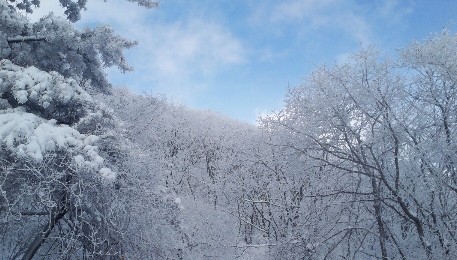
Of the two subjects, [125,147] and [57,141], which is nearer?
[57,141]

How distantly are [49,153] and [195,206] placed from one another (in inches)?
762

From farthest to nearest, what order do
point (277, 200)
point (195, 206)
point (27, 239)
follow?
point (195, 206) < point (277, 200) < point (27, 239)

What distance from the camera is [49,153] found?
267 inches

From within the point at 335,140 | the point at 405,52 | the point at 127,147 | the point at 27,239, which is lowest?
the point at 27,239

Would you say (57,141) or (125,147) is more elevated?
(125,147)

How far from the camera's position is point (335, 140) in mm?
8961

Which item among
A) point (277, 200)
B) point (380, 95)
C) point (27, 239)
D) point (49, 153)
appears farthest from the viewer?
point (277, 200)

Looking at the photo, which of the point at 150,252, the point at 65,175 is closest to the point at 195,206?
the point at 150,252

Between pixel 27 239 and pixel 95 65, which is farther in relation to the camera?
pixel 95 65

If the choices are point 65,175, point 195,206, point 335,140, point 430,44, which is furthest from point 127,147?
point 195,206

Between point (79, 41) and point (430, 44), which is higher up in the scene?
point (430, 44)

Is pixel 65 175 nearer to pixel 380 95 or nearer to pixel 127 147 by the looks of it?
pixel 127 147

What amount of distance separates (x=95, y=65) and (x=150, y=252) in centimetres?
405

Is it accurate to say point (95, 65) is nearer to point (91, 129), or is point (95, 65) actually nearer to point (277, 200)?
point (91, 129)
